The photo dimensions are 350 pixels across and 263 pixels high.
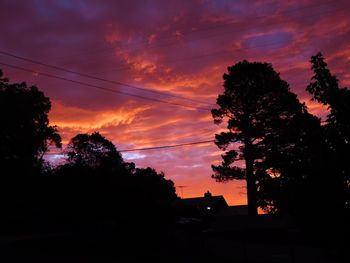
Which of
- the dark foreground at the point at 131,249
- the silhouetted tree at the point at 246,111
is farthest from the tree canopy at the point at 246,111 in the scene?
the dark foreground at the point at 131,249

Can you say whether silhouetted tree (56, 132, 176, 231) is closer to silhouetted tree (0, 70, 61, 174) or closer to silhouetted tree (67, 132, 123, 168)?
silhouetted tree (0, 70, 61, 174)

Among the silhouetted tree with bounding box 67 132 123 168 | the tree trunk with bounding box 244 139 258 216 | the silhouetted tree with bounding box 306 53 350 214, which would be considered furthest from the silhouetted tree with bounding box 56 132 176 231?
the silhouetted tree with bounding box 67 132 123 168

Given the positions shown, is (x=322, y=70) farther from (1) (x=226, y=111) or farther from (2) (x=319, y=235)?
(1) (x=226, y=111)

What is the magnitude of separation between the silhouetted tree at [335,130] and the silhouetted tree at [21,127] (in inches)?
1808

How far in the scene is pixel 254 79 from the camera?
1705 inches

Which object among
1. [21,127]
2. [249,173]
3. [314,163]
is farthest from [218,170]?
[314,163]

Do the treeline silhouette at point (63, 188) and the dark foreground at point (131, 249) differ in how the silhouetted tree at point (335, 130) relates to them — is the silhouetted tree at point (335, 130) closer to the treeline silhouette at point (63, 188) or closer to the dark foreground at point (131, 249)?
the dark foreground at point (131, 249)

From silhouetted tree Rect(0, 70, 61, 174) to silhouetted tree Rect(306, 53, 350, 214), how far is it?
45913mm

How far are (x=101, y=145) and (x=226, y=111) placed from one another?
4045cm

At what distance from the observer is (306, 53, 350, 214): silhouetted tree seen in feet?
26.9

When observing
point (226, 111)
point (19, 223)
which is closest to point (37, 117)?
point (19, 223)

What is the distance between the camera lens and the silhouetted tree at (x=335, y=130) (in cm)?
820

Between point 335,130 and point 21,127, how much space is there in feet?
175

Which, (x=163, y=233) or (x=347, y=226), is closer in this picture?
(x=347, y=226)
